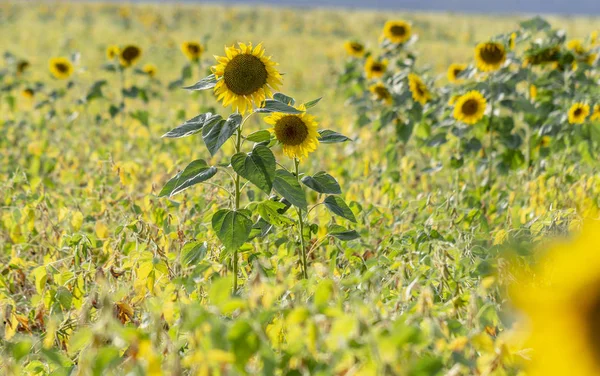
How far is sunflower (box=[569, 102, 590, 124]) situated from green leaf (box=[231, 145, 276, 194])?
1.96 meters

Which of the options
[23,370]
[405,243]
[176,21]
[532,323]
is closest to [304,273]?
[405,243]

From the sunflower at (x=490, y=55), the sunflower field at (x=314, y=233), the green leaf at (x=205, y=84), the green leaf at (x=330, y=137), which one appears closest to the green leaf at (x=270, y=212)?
the sunflower field at (x=314, y=233)

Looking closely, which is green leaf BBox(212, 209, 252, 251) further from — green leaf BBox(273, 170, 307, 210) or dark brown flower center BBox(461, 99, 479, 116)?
dark brown flower center BBox(461, 99, 479, 116)

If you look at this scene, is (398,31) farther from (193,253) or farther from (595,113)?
(193,253)

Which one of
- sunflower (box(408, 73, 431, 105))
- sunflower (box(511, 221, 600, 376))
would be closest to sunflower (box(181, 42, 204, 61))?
sunflower (box(408, 73, 431, 105))

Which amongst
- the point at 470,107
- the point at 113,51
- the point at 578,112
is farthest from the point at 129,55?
the point at 578,112

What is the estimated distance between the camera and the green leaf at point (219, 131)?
1.51m

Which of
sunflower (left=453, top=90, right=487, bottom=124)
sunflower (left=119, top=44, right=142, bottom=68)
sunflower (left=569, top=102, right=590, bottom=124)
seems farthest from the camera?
sunflower (left=119, top=44, right=142, bottom=68)

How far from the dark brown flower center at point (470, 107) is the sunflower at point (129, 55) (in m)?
2.56

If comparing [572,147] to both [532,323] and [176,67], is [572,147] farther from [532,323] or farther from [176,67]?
[176,67]

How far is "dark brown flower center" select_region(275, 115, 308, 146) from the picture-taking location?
179 cm

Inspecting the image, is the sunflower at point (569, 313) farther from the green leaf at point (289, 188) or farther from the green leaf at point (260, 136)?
the green leaf at point (260, 136)

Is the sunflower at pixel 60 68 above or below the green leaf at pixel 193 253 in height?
below

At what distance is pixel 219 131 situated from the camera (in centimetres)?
154
